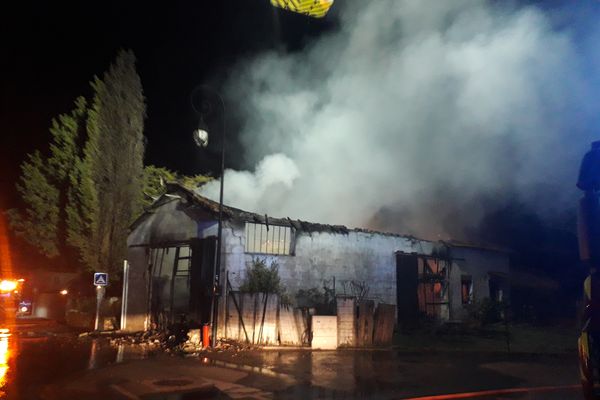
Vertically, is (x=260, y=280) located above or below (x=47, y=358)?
above

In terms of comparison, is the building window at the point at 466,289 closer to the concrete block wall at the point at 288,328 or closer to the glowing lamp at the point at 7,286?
the concrete block wall at the point at 288,328

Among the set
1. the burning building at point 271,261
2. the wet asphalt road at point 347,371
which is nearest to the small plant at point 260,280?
the burning building at point 271,261

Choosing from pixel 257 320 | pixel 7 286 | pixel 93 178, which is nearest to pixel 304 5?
pixel 257 320

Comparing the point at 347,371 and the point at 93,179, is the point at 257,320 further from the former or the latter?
the point at 93,179

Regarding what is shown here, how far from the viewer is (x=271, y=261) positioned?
628 inches

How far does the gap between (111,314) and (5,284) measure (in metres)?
6.53

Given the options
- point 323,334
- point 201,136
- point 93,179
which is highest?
point 93,179

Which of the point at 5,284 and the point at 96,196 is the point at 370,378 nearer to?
the point at 96,196

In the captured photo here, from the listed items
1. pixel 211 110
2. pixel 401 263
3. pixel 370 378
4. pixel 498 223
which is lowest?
pixel 370 378

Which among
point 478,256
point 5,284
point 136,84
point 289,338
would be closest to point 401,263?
point 478,256

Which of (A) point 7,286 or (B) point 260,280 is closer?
(B) point 260,280

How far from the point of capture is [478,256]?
21344mm

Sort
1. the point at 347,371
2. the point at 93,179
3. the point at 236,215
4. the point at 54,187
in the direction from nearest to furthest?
the point at 347,371
the point at 236,215
the point at 93,179
the point at 54,187

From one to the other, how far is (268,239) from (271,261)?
80 cm
